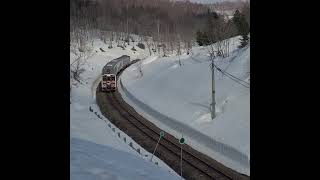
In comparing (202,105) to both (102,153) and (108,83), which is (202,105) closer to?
(108,83)

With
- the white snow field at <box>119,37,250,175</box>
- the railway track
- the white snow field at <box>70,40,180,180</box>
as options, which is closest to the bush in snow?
the white snow field at <box>119,37,250,175</box>

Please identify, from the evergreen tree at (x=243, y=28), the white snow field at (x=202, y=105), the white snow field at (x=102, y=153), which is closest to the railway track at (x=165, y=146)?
the white snow field at (x=102, y=153)

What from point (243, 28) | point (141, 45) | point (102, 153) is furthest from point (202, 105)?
point (141, 45)

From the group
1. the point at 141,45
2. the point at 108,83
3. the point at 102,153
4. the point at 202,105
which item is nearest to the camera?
the point at 102,153

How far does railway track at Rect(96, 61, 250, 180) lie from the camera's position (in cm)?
1559

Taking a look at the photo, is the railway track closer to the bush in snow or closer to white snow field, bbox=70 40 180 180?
white snow field, bbox=70 40 180 180

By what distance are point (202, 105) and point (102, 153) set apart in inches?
459

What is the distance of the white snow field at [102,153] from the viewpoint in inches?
504

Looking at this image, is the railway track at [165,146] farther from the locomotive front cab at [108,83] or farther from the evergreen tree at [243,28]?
the evergreen tree at [243,28]

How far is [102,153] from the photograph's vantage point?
15.4 metres
